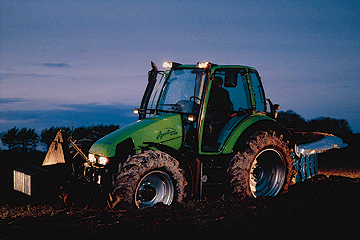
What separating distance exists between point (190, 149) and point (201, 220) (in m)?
1.70

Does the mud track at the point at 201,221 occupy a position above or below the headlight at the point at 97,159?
below

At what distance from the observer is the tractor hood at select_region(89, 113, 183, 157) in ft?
20.1

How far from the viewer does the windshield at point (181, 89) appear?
23.0 feet

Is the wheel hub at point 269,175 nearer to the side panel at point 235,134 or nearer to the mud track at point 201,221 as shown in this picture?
the mud track at point 201,221

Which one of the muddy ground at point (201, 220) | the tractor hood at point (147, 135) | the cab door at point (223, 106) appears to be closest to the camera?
the muddy ground at point (201, 220)

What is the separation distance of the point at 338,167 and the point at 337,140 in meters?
2.43

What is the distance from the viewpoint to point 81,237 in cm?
457

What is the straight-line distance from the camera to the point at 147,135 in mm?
6367

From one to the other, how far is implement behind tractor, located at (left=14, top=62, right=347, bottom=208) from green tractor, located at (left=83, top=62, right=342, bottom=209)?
2 cm

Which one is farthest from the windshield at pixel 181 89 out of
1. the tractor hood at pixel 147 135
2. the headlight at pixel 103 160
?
the headlight at pixel 103 160

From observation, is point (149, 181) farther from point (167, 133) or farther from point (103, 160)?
point (167, 133)

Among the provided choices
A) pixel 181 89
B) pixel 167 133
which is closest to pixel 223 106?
pixel 181 89

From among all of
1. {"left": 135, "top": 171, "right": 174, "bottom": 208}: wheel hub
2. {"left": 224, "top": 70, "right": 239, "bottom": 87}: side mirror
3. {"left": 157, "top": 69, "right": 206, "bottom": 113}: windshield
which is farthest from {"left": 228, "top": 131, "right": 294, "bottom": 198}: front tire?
{"left": 157, "top": 69, "right": 206, "bottom": 113}: windshield

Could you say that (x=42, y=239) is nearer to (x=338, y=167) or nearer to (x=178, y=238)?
(x=178, y=238)
